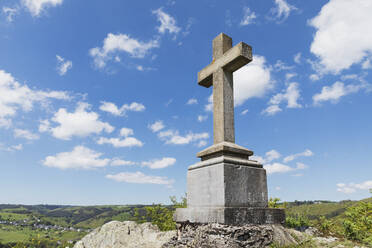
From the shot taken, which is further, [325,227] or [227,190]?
[325,227]

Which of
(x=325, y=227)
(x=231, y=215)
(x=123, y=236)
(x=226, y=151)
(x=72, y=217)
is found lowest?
(x=72, y=217)

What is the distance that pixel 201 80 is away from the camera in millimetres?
4824

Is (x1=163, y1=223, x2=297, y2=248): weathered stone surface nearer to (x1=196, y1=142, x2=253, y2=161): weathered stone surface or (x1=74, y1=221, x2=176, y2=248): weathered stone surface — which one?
(x1=196, y1=142, x2=253, y2=161): weathered stone surface

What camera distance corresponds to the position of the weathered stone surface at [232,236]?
10.0 feet

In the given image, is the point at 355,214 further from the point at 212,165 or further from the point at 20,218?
the point at 20,218

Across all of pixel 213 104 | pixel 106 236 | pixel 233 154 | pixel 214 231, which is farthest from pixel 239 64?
pixel 106 236

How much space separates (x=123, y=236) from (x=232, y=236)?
3311 mm

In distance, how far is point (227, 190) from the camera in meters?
3.33

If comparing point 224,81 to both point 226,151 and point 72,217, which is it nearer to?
point 226,151

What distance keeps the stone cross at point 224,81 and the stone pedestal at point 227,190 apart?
31 cm

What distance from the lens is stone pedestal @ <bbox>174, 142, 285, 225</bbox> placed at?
329 cm

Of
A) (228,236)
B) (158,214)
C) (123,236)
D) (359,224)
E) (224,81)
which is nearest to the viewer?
(228,236)

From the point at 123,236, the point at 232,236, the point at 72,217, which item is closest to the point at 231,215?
the point at 232,236

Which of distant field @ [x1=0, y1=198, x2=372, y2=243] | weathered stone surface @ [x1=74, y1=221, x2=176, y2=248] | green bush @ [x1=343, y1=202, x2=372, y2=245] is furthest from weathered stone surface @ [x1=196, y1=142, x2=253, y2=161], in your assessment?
distant field @ [x1=0, y1=198, x2=372, y2=243]
